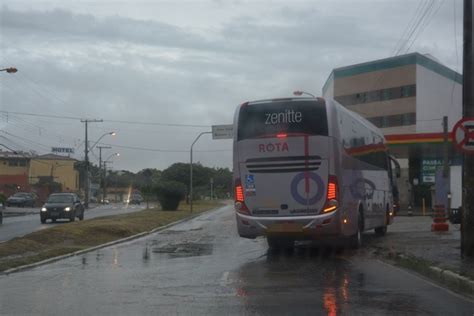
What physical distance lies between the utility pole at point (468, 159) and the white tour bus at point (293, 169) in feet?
9.61

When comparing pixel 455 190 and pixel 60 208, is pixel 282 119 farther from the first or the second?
pixel 60 208

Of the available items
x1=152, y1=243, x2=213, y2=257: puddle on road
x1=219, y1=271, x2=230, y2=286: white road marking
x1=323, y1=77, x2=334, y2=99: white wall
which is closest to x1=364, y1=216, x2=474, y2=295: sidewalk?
x1=219, y1=271, x2=230, y2=286: white road marking

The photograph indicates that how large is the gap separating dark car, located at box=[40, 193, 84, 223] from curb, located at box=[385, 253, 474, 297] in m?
22.1

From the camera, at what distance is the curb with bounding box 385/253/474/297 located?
1043 centimetres

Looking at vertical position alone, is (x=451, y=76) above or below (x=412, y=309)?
above

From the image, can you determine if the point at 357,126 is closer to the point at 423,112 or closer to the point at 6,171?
the point at 423,112

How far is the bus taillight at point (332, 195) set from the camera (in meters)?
14.9

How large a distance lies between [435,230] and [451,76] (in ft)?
143

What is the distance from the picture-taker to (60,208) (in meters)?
33.2

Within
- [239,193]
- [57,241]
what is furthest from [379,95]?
[239,193]

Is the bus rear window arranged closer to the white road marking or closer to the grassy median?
the white road marking

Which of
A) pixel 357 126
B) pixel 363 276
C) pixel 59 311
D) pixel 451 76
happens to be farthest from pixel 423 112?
pixel 59 311

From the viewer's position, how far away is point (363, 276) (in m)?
12.1

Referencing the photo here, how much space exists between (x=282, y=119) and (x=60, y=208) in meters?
20.9
